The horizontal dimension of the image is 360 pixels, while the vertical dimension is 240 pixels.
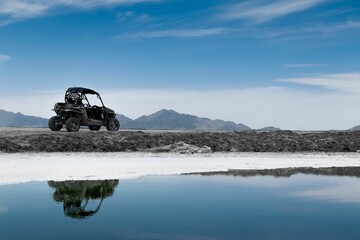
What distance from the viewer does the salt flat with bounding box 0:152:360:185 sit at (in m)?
17.7

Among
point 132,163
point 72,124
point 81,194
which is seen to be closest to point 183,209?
point 81,194

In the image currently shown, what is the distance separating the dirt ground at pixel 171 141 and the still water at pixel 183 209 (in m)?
10.7

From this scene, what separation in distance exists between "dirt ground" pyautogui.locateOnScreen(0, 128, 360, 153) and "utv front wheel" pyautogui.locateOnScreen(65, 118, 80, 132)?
0.72 m

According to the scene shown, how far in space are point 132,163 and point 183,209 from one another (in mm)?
10033

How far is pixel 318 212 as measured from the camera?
→ 11812 mm

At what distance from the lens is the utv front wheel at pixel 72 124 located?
3000cm

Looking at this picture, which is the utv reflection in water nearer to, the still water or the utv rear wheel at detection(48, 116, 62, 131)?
the still water

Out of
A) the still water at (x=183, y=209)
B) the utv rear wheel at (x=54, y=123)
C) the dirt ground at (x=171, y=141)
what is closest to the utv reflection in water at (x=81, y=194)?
the still water at (x=183, y=209)

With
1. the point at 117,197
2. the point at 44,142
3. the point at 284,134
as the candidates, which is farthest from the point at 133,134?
the point at 117,197

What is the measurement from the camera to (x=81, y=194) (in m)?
14.3

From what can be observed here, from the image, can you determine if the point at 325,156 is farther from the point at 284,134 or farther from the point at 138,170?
the point at 138,170

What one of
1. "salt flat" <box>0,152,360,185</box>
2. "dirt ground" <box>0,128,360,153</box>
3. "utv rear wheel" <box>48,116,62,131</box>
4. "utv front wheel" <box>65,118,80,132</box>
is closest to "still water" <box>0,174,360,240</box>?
"salt flat" <box>0,152,360,185</box>

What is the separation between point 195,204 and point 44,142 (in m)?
16.2

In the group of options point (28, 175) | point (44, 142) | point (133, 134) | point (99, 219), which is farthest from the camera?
point (133, 134)
